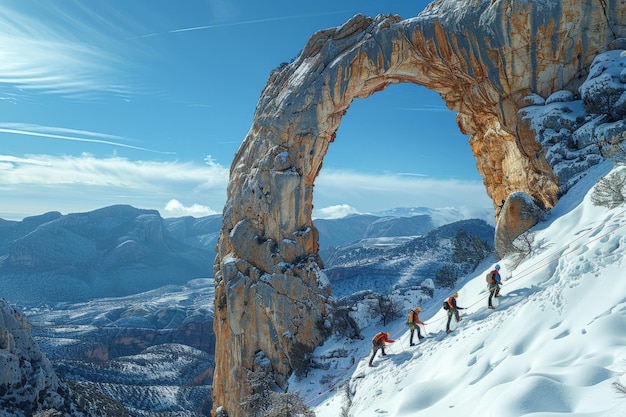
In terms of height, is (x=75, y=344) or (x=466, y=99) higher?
(x=466, y=99)

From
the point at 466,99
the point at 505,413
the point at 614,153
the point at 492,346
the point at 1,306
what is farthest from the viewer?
the point at 1,306

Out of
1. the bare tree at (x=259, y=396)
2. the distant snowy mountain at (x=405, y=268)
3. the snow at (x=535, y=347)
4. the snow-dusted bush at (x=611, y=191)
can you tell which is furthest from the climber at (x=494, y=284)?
the distant snowy mountain at (x=405, y=268)

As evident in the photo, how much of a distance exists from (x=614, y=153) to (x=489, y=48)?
13.6 m

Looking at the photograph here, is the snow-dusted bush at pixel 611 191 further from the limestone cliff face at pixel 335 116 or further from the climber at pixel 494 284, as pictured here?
the limestone cliff face at pixel 335 116

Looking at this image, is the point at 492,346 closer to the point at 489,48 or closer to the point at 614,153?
the point at 614,153

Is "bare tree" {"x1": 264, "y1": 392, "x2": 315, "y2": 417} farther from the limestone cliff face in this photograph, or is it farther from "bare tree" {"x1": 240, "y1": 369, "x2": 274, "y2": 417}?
the limestone cliff face

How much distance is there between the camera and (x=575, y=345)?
902 cm

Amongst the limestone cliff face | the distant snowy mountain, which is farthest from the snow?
the distant snowy mountain

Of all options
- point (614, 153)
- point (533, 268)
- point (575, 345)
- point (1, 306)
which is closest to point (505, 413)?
point (575, 345)

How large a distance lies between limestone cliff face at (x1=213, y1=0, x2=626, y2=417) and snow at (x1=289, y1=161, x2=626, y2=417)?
10.5m

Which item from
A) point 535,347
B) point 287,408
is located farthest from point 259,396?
point 535,347

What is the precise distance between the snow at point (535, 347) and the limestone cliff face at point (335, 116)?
1046cm

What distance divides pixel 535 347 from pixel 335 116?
26.4 m

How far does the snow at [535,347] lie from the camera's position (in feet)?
25.0
